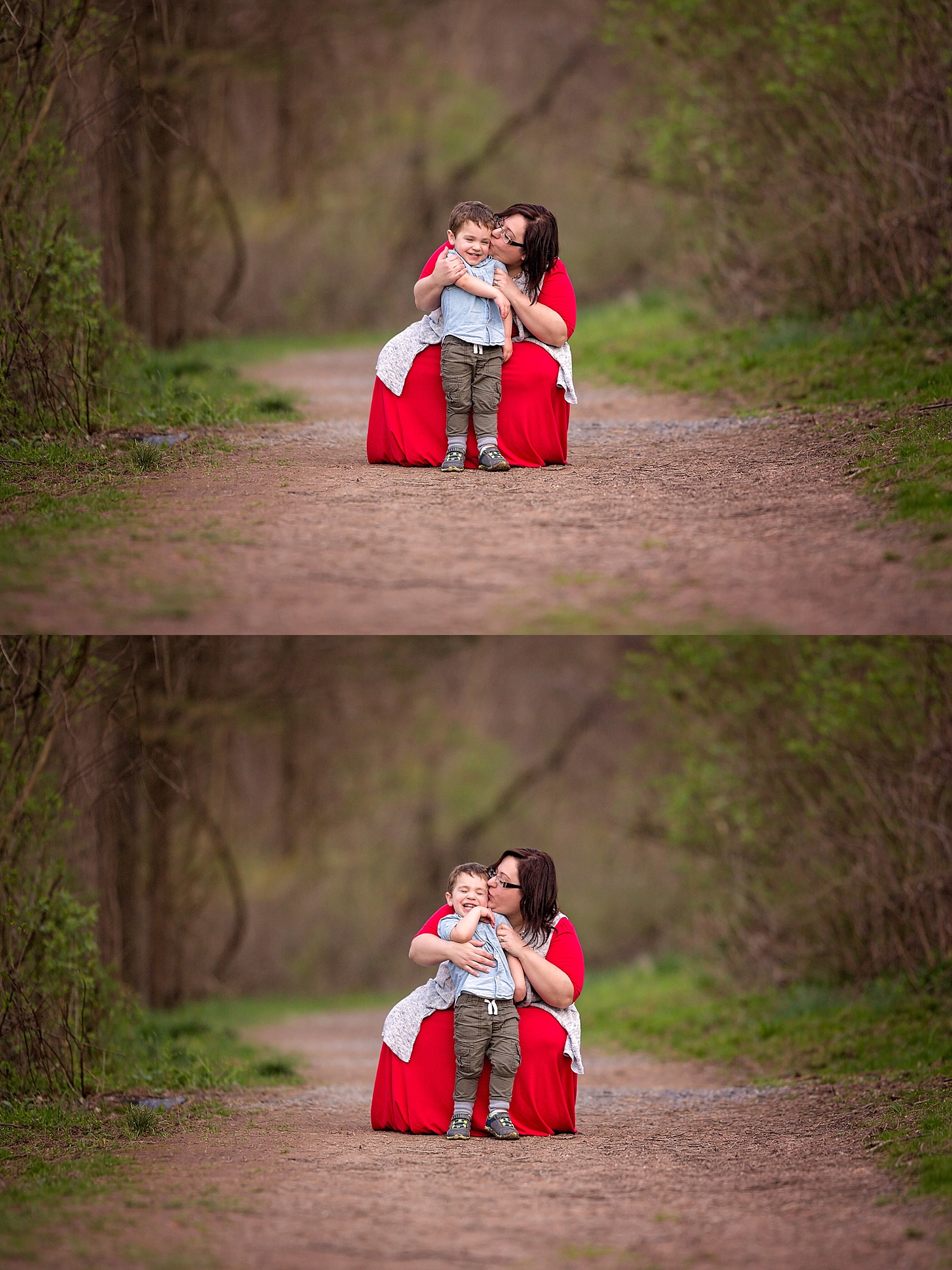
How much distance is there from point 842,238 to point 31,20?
6777 millimetres

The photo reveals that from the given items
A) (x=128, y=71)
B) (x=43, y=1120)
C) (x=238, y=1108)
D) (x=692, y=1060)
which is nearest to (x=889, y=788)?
(x=692, y=1060)

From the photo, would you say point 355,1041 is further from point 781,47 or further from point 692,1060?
point 781,47

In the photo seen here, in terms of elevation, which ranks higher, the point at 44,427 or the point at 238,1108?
the point at 44,427

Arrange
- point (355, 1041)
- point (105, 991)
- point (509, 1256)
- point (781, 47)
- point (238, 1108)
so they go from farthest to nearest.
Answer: point (781, 47) → point (355, 1041) → point (105, 991) → point (238, 1108) → point (509, 1256)

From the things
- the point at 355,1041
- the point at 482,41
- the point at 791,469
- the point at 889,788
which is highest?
the point at 482,41

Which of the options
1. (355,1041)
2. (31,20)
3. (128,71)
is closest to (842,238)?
(128,71)

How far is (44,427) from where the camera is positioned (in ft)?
27.9

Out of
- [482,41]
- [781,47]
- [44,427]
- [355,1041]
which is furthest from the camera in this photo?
[482,41]

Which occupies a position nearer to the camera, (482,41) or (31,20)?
(31,20)

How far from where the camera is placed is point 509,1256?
4.15 meters

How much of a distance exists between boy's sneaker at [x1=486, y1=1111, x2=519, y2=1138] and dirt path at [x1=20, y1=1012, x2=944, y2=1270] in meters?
0.11

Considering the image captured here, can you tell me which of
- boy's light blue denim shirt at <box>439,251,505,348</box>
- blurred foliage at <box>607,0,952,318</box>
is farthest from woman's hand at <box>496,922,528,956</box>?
blurred foliage at <box>607,0,952,318</box>

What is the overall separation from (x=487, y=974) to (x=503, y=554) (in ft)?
6.02

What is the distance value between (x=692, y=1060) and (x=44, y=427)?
5.65 m
